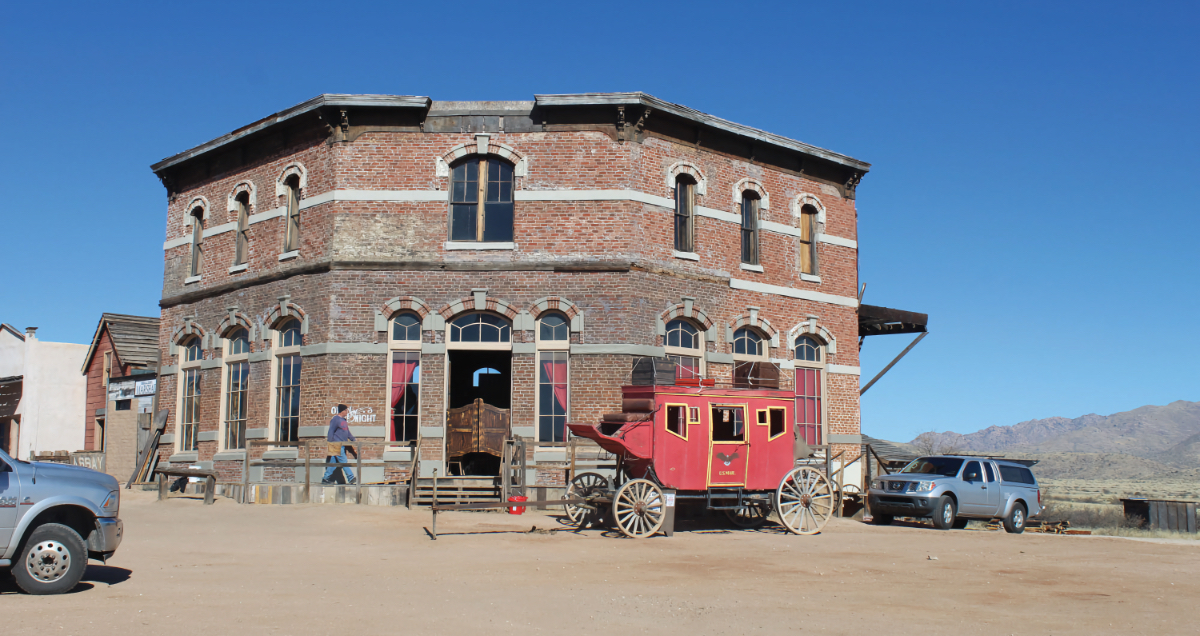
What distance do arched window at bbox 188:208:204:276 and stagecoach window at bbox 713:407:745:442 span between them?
47.9 feet

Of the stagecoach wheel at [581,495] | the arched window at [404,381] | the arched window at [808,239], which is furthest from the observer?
the arched window at [808,239]

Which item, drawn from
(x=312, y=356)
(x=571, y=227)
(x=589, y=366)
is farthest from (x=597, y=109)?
(x=312, y=356)

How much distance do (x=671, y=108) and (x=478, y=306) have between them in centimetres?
586

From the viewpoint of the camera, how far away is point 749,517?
17.8 m

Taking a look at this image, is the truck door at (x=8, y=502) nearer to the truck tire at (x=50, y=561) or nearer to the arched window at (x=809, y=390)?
the truck tire at (x=50, y=561)

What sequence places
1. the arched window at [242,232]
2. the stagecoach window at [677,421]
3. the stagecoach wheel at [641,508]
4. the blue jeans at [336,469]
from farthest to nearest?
the arched window at [242,232] < the blue jeans at [336,469] < the stagecoach window at [677,421] < the stagecoach wheel at [641,508]

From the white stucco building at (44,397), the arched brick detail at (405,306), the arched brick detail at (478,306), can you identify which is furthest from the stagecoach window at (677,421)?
the white stucco building at (44,397)

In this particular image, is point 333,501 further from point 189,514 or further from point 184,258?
point 184,258

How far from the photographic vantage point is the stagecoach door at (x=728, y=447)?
15.6m

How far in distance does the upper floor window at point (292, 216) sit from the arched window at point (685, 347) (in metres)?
8.45

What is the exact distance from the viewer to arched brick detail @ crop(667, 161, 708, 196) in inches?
821

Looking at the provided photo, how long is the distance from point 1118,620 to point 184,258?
2196 centimetres


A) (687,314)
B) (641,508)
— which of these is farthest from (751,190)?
(641,508)

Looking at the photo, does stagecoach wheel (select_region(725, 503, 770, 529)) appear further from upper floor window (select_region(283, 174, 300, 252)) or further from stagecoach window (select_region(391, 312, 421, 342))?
upper floor window (select_region(283, 174, 300, 252))
